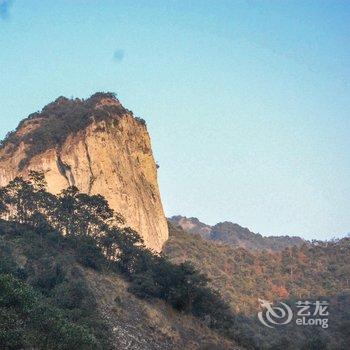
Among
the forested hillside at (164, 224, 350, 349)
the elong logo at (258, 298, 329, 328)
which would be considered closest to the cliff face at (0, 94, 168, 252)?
the forested hillside at (164, 224, 350, 349)

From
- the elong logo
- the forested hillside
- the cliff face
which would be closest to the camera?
the elong logo

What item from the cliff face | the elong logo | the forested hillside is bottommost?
the elong logo

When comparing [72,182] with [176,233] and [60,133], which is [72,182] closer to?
[60,133]

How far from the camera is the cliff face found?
75312mm

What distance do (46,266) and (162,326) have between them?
34.2 ft

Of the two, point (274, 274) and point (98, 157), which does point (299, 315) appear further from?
point (274, 274)

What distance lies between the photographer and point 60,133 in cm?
7988

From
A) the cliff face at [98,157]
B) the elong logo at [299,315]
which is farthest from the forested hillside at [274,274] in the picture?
the cliff face at [98,157]

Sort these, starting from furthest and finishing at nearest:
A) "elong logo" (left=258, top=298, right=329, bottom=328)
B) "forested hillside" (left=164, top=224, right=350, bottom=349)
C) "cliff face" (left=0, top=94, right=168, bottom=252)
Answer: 1. "forested hillside" (left=164, top=224, right=350, bottom=349)
2. "cliff face" (left=0, top=94, right=168, bottom=252)
3. "elong logo" (left=258, top=298, right=329, bottom=328)

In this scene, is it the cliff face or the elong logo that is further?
the cliff face

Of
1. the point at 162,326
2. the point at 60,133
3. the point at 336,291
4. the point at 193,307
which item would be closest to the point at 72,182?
the point at 60,133

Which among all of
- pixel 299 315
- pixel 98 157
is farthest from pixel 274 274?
pixel 98 157

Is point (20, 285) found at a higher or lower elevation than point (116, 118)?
lower

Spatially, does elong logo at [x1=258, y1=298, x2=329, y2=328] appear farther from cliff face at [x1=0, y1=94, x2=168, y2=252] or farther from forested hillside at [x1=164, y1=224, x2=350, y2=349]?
cliff face at [x1=0, y1=94, x2=168, y2=252]
